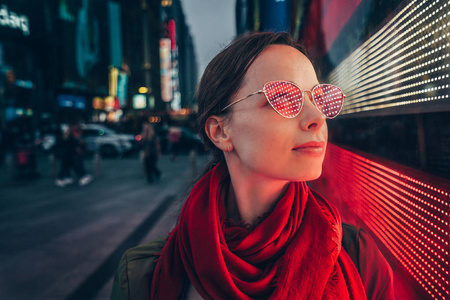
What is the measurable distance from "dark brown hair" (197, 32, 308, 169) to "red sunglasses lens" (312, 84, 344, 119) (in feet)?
0.72

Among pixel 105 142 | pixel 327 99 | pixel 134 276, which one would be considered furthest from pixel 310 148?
pixel 105 142

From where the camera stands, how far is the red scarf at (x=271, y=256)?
1.08 metres

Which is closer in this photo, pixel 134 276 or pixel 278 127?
pixel 278 127

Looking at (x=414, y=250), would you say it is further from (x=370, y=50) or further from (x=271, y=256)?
(x=370, y=50)

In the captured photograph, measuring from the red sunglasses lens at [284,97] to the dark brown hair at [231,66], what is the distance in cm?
14

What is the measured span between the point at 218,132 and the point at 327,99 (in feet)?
1.52

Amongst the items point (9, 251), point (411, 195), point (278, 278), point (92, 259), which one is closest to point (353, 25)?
point (411, 195)

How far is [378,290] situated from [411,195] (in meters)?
0.36

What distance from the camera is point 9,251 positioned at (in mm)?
4484

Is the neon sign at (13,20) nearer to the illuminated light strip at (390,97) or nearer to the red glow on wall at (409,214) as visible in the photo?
the illuminated light strip at (390,97)

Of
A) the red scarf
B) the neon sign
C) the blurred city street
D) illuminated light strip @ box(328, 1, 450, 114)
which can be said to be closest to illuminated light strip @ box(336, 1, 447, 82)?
illuminated light strip @ box(328, 1, 450, 114)

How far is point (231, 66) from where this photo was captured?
1.25 meters

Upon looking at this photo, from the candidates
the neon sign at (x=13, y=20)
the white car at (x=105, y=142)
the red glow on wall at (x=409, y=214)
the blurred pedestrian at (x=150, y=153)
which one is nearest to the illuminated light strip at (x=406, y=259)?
the red glow on wall at (x=409, y=214)

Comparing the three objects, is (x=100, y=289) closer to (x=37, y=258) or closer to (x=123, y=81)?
(x=37, y=258)
